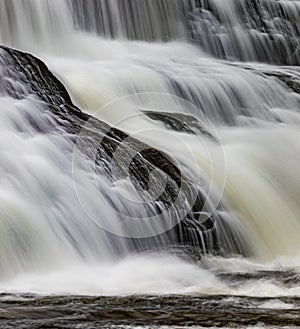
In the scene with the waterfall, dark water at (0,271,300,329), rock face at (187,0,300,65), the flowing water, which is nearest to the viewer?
dark water at (0,271,300,329)

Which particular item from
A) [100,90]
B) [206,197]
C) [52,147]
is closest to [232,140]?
[100,90]

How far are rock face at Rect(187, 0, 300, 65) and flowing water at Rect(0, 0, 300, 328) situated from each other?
0.10 ft

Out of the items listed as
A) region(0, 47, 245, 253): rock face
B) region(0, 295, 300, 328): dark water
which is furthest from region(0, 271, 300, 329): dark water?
region(0, 47, 245, 253): rock face

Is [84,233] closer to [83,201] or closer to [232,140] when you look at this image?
[83,201]

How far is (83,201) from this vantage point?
6.65 metres

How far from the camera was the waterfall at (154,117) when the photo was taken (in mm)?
6414

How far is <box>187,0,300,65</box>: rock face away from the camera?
14422mm

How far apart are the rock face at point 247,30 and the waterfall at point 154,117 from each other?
27mm

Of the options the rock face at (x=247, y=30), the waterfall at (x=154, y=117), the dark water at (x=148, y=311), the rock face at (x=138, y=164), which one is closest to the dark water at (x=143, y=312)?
the dark water at (x=148, y=311)

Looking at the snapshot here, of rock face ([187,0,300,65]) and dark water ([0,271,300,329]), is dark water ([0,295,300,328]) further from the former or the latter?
rock face ([187,0,300,65])

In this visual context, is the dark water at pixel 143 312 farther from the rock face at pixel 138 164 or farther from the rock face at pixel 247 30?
the rock face at pixel 247 30

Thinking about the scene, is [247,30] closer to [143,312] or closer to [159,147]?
[159,147]

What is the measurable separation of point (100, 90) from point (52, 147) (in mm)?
2824

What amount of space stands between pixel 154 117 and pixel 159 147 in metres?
1.43
